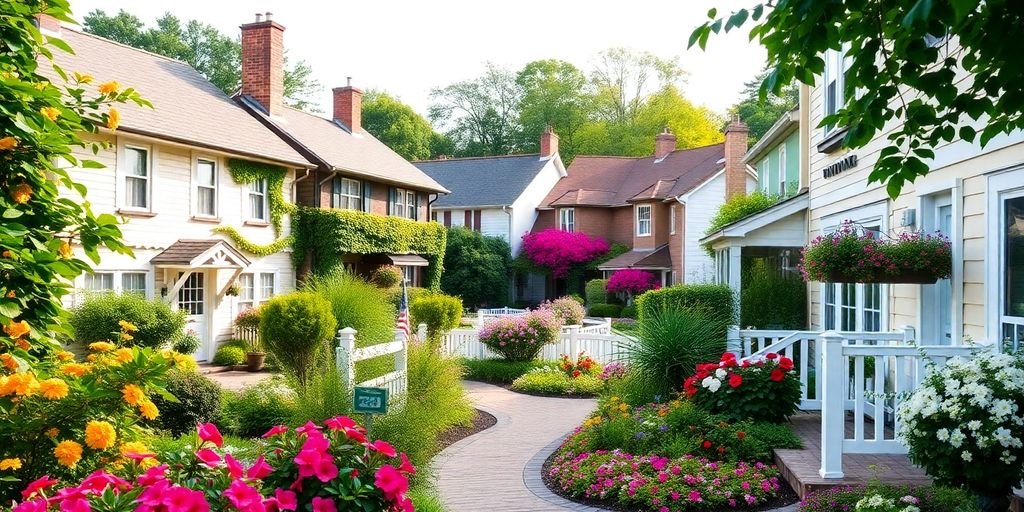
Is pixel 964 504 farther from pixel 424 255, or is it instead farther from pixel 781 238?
pixel 424 255

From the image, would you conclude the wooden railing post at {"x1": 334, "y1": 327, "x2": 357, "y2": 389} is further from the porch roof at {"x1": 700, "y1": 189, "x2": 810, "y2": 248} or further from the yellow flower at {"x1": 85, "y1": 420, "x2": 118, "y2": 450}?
the porch roof at {"x1": 700, "y1": 189, "x2": 810, "y2": 248}

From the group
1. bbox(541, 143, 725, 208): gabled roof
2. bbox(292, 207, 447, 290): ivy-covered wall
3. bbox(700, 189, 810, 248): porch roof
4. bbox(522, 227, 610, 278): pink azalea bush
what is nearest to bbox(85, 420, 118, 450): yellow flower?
bbox(700, 189, 810, 248): porch roof

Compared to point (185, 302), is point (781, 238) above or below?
above

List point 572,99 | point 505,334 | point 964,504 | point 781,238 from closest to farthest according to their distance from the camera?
point 964,504, point 781,238, point 505,334, point 572,99

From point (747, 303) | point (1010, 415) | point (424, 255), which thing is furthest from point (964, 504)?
point (424, 255)

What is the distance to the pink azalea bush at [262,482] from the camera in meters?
2.96

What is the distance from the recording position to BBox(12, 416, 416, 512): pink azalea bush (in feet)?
9.72

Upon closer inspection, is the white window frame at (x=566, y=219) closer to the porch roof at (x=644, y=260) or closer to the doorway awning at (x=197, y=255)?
the porch roof at (x=644, y=260)

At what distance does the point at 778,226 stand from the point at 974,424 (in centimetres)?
912

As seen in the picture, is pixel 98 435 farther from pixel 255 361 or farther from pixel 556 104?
pixel 556 104

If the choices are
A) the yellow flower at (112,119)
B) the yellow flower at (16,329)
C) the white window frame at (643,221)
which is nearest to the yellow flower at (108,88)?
the yellow flower at (112,119)

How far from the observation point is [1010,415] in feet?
16.7

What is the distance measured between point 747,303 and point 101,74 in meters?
16.2

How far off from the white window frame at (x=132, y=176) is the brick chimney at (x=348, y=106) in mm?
12285
